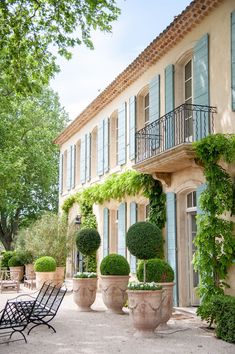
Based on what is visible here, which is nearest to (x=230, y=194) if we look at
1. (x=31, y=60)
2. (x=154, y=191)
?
(x=154, y=191)

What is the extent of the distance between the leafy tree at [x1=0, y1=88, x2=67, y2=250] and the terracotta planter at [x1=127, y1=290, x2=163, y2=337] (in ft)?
48.0

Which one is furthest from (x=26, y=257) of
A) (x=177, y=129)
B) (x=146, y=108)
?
(x=177, y=129)

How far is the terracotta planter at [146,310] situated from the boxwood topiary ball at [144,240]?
147 centimetres

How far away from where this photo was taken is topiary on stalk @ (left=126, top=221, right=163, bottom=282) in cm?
912

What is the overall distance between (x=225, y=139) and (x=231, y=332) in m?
3.63

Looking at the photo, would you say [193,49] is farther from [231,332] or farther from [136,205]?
[231,332]

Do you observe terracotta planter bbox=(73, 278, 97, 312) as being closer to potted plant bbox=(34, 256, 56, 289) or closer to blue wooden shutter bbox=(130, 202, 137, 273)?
blue wooden shutter bbox=(130, 202, 137, 273)

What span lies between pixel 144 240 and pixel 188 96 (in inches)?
163

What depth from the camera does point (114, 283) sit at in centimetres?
1041

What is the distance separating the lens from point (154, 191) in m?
11.9

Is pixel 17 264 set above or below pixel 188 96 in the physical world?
below

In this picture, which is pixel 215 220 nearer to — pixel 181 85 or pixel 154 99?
pixel 181 85

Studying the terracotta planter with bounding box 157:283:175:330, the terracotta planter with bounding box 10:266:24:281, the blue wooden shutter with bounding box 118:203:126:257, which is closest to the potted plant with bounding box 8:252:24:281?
the terracotta planter with bounding box 10:266:24:281

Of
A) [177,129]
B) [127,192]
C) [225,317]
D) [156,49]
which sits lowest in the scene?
[225,317]
